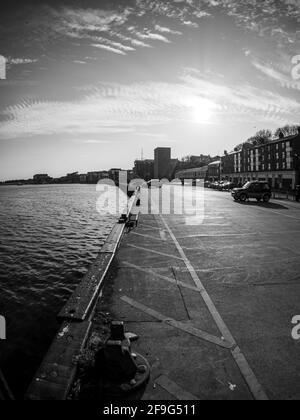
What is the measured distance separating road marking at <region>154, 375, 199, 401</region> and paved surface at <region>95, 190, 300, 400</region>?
0.01 metres

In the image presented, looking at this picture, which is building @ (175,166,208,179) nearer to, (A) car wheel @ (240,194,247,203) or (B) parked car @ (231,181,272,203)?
(A) car wheel @ (240,194,247,203)

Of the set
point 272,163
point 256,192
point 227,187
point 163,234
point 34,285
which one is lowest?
point 34,285

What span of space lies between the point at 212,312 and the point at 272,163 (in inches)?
2672

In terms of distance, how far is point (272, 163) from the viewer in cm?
6688

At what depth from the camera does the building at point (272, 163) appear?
58781 mm

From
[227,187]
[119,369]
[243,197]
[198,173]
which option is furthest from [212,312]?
[198,173]

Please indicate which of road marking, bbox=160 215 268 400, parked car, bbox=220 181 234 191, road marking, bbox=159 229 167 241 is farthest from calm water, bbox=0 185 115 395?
parked car, bbox=220 181 234 191

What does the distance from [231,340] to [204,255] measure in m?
5.52

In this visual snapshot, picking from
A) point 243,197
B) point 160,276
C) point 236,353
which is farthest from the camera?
point 243,197

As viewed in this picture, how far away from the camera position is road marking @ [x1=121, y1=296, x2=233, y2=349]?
4.84 m

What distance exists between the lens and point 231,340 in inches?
193

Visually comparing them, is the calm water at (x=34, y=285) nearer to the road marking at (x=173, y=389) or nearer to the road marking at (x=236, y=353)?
the road marking at (x=173, y=389)

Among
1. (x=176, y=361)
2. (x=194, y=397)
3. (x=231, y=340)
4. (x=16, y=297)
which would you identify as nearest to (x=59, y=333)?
(x=176, y=361)

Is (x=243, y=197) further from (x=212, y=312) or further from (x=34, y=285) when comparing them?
(x=212, y=312)
